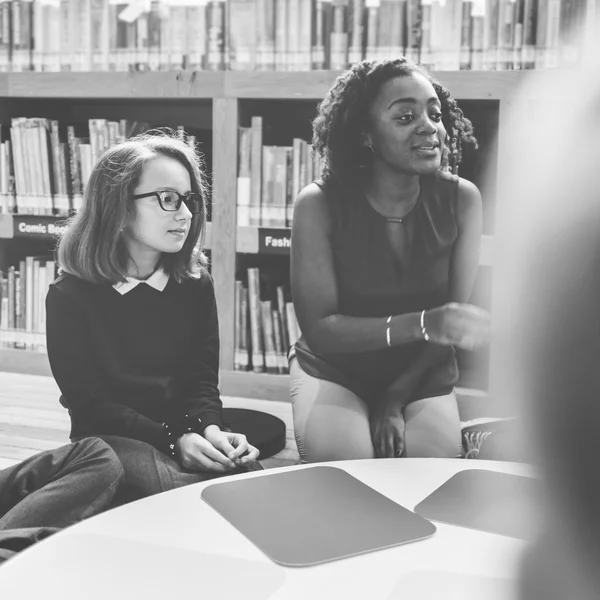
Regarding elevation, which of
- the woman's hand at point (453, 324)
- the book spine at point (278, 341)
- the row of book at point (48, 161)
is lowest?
the book spine at point (278, 341)

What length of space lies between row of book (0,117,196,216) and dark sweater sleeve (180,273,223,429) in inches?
52.6

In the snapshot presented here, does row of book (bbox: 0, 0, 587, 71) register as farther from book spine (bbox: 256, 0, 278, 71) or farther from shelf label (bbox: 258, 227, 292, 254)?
shelf label (bbox: 258, 227, 292, 254)

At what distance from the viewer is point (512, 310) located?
0.20 meters

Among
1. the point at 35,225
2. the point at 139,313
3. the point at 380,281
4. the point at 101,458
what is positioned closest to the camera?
the point at 101,458

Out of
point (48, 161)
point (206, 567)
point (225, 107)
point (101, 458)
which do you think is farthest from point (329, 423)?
point (48, 161)

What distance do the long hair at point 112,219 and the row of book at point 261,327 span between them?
1011 mm

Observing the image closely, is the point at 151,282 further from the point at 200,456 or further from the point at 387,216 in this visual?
the point at 387,216

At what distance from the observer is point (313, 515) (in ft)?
2.37

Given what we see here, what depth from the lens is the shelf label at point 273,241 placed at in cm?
254

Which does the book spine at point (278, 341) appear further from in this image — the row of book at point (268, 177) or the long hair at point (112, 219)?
the long hair at point (112, 219)

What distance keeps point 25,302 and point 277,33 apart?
55.7 inches

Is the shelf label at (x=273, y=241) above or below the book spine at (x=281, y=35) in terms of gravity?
below

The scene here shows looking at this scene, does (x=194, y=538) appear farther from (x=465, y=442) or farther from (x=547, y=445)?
(x=465, y=442)

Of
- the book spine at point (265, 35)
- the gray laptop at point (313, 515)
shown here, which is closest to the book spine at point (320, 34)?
the book spine at point (265, 35)
